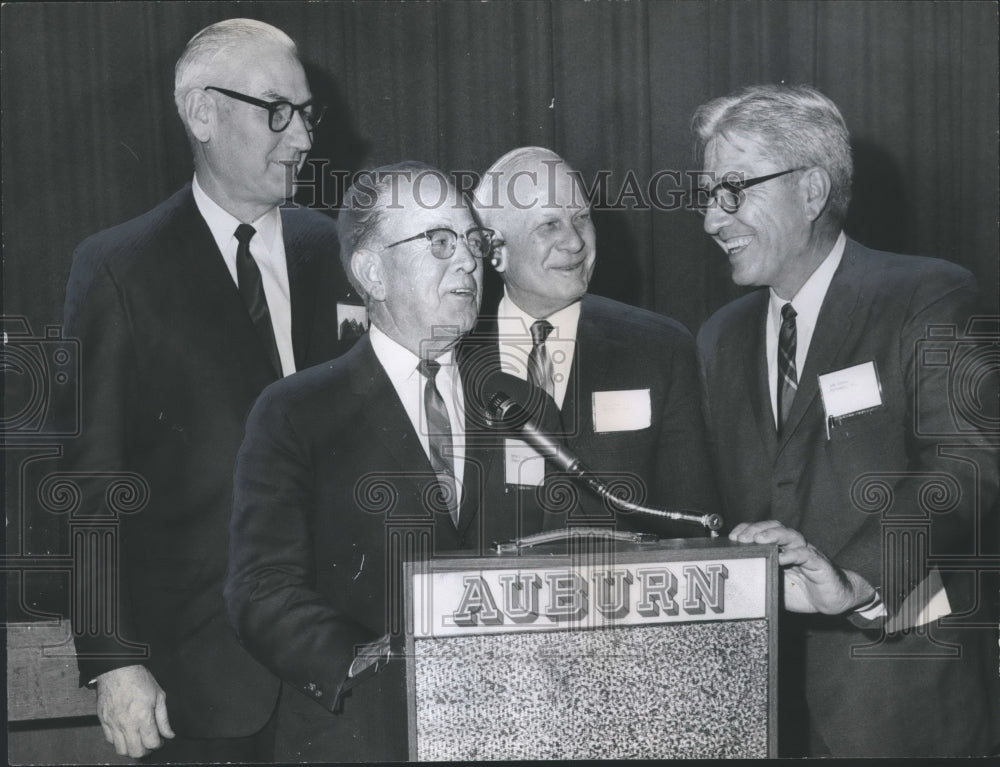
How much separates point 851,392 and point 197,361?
65.6 inches

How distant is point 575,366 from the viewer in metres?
3.09

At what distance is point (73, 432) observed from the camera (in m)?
3.12

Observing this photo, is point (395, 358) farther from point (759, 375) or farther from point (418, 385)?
point (759, 375)

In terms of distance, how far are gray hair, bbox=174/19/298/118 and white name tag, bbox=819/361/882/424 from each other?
1.65 metres

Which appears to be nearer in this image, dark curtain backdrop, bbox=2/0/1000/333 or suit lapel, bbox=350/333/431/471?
suit lapel, bbox=350/333/431/471

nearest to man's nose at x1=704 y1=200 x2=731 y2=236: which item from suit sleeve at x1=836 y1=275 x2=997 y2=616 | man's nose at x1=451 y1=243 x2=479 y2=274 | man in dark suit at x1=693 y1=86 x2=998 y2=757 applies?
man in dark suit at x1=693 y1=86 x2=998 y2=757

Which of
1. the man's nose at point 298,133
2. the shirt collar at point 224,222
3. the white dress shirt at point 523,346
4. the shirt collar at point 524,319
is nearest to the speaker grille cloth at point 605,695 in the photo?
the white dress shirt at point 523,346

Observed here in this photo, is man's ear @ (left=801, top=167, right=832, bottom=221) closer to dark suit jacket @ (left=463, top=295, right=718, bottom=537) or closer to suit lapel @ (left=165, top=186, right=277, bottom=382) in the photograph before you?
dark suit jacket @ (left=463, top=295, right=718, bottom=537)

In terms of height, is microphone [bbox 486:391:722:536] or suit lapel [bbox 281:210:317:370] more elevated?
suit lapel [bbox 281:210:317:370]

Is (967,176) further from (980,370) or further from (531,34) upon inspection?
(531,34)

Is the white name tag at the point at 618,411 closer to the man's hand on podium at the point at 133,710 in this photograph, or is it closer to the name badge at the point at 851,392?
the name badge at the point at 851,392

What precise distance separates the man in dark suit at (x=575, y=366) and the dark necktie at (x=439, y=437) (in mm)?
136

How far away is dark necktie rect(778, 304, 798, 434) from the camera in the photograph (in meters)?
3.09

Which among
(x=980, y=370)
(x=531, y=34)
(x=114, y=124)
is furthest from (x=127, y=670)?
(x=980, y=370)
